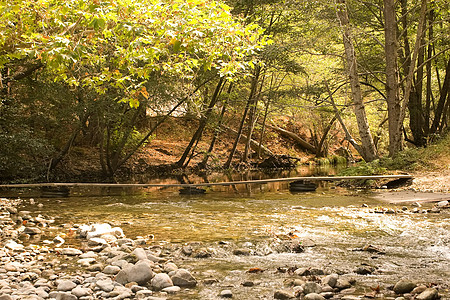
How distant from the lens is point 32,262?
5242mm

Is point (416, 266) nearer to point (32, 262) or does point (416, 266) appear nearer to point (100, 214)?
point (32, 262)

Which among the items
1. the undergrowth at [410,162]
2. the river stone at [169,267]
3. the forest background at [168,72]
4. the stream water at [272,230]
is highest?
the forest background at [168,72]

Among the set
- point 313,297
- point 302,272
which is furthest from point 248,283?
point 313,297

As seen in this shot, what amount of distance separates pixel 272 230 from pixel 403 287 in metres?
3.30

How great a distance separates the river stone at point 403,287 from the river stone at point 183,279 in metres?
1.99

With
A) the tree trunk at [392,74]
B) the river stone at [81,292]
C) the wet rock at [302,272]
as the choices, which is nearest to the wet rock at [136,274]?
the river stone at [81,292]

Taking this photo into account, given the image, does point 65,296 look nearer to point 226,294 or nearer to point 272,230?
point 226,294

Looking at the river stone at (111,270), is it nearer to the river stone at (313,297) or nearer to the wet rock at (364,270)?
the river stone at (313,297)

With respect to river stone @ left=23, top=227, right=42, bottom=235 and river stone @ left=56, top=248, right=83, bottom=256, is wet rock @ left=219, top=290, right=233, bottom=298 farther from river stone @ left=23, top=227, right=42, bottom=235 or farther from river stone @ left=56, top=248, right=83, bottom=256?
river stone @ left=23, top=227, right=42, bottom=235

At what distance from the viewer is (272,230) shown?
Result: 7238mm

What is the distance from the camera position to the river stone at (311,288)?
13.4 ft

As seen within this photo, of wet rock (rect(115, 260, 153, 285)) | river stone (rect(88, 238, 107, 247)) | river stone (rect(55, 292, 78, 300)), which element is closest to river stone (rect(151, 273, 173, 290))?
wet rock (rect(115, 260, 153, 285))

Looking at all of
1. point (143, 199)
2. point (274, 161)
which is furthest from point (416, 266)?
point (274, 161)

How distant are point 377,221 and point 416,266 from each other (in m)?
2.94
